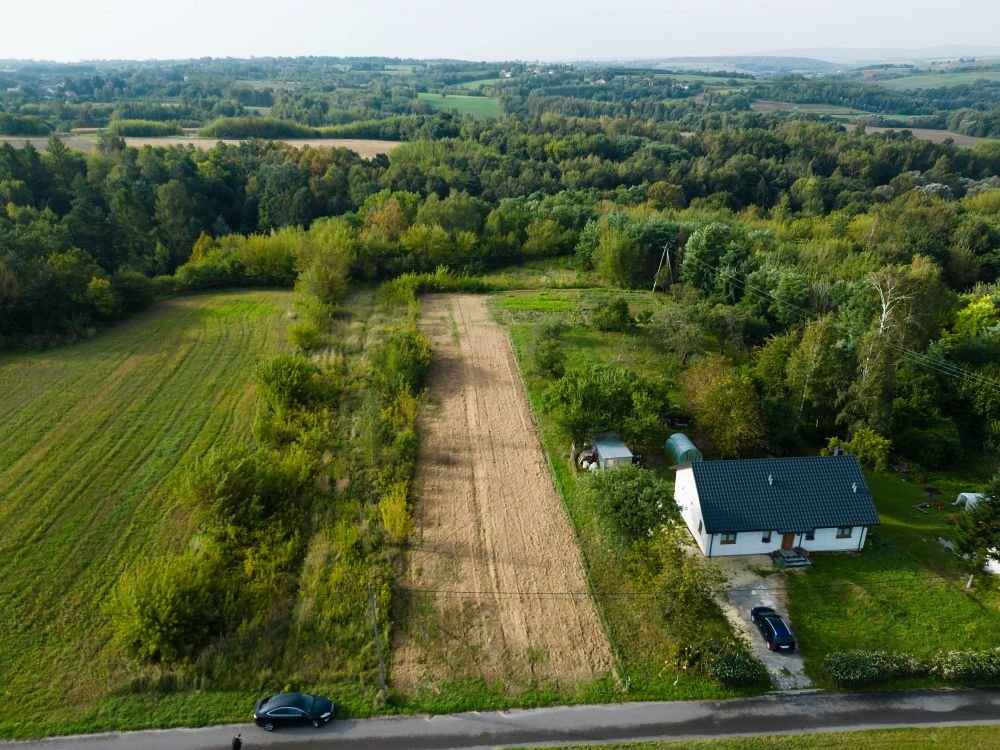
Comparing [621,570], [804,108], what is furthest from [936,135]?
[621,570]

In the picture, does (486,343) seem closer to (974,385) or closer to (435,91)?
(974,385)

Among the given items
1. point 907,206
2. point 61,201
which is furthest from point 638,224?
point 61,201

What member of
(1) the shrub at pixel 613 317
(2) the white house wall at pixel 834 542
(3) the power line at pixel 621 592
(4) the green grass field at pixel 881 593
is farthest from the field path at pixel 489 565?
(1) the shrub at pixel 613 317

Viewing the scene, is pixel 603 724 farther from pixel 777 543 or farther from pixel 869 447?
pixel 869 447

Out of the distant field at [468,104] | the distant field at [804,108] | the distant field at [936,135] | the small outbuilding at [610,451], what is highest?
the distant field at [468,104]

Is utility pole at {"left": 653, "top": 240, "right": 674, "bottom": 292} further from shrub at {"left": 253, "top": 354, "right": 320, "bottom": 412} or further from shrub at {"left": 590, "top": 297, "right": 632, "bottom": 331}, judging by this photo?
shrub at {"left": 253, "top": 354, "right": 320, "bottom": 412}

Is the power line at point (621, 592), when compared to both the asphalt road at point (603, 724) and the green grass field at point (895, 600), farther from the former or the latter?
the asphalt road at point (603, 724)

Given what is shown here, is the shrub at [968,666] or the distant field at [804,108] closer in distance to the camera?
the shrub at [968,666]

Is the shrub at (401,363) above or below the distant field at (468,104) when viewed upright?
below

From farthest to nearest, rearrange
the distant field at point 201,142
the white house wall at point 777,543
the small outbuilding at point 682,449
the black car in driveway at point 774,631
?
the distant field at point 201,142, the small outbuilding at point 682,449, the white house wall at point 777,543, the black car in driveway at point 774,631
